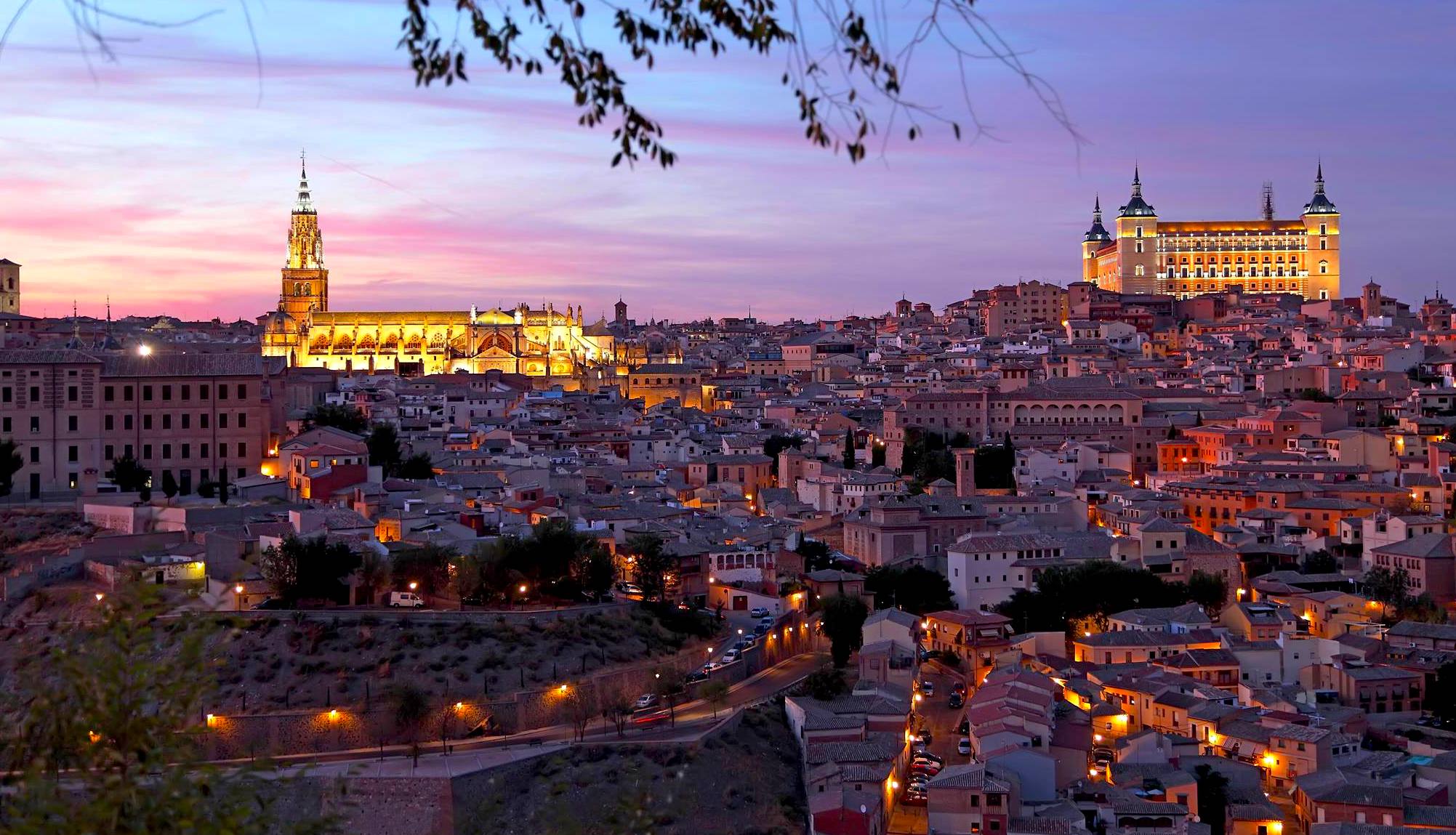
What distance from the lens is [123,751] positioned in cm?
504

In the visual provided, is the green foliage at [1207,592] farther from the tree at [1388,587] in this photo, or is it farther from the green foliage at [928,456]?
the green foliage at [928,456]

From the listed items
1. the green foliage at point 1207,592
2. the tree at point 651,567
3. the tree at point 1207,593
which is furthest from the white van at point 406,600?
the tree at point 1207,593

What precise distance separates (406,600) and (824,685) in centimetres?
511

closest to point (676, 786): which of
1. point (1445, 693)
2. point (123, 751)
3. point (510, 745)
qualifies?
point (510, 745)

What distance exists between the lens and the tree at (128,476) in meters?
24.9

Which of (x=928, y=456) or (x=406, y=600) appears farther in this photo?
(x=928, y=456)

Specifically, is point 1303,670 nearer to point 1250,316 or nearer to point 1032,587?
point 1032,587

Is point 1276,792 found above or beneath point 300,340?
beneath

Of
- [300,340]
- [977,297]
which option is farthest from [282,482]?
[977,297]

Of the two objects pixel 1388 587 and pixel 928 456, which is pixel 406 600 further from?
pixel 928 456

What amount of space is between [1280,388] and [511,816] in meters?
28.6

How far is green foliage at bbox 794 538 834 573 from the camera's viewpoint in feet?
83.3

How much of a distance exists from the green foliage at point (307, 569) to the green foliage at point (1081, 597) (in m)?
8.78

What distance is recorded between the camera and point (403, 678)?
60.0 feet
